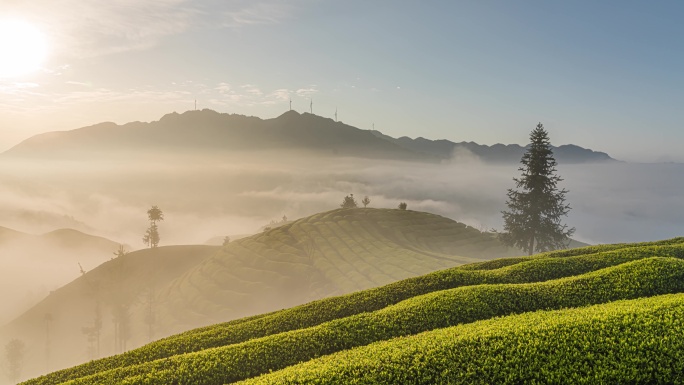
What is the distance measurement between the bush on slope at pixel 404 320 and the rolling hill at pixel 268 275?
86904 millimetres

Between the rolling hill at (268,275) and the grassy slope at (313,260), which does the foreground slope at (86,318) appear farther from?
the grassy slope at (313,260)

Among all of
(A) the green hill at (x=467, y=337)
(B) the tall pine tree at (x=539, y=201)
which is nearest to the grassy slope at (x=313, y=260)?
(B) the tall pine tree at (x=539, y=201)

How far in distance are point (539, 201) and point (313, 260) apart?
9222 cm

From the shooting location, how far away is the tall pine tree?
74438 mm

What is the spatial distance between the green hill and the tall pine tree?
146ft

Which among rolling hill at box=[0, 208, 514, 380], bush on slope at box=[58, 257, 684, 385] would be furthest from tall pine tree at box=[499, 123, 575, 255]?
bush on slope at box=[58, 257, 684, 385]

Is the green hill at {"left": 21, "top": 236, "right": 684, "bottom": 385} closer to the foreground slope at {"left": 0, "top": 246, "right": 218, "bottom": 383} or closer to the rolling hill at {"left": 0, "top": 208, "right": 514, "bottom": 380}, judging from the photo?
the rolling hill at {"left": 0, "top": 208, "right": 514, "bottom": 380}

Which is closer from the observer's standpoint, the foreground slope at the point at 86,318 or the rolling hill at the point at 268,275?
the rolling hill at the point at 268,275

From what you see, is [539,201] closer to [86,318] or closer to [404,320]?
[404,320]

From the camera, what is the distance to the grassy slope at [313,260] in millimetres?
132375

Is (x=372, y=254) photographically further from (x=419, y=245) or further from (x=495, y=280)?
(x=495, y=280)

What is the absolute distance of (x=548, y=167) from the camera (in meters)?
74.4

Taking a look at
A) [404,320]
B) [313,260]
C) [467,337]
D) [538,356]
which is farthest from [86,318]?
[538,356]

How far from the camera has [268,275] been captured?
15375 cm
